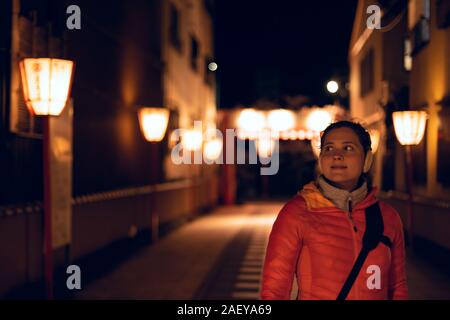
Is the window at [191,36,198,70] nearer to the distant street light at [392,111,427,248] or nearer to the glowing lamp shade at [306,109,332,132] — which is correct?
the glowing lamp shade at [306,109,332,132]

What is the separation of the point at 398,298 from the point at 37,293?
7482mm

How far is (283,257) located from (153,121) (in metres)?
12.5

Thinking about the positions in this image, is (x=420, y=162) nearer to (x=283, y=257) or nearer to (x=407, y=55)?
(x=407, y=55)

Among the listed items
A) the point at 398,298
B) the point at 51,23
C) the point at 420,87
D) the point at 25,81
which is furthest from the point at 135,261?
the point at 398,298

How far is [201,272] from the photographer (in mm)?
12078

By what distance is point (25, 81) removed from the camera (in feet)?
26.1

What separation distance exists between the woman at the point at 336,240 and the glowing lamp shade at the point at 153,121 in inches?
483

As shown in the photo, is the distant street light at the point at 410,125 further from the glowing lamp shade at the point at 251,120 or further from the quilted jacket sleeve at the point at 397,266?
the glowing lamp shade at the point at 251,120

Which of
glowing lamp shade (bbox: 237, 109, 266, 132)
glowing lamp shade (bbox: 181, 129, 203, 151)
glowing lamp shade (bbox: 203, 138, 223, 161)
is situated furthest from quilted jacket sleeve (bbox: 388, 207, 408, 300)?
glowing lamp shade (bbox: 237, 109, 266, 132)

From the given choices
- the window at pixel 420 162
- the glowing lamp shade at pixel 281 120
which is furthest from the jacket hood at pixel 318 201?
the glowing lamp shade at pixel 281 120

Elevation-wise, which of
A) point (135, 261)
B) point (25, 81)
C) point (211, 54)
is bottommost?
point (135, 261)

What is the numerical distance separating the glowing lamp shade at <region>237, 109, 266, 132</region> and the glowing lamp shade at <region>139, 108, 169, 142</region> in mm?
15065

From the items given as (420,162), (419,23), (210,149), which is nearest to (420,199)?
(420,162)

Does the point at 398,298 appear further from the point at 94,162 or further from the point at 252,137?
the point at 252,137
